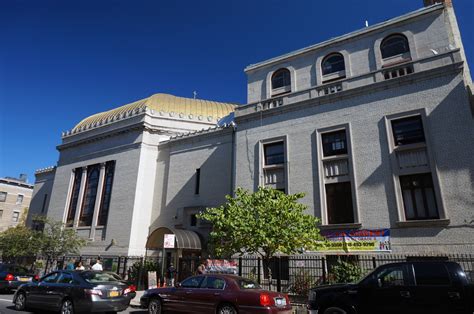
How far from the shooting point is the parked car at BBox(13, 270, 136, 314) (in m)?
10.2

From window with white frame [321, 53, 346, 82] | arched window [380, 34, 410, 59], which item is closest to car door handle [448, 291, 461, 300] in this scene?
arched window [380, 34, 410, 59]

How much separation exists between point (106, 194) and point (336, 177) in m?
22.8

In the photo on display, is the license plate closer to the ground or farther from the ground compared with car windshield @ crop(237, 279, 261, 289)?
closer to the ground

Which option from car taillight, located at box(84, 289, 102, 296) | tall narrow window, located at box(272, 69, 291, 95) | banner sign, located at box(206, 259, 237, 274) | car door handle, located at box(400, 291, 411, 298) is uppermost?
tall narrow window, located at box(272, 69, 291, 95)

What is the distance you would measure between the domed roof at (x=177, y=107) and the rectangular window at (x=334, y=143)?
17.7 meters

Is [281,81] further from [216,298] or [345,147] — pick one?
[216,298]

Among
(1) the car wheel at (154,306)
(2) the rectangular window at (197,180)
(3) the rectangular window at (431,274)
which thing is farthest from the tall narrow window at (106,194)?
(3) the rectangular window at (431,274)

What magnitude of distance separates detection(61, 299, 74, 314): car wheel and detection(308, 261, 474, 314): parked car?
25.3 ft

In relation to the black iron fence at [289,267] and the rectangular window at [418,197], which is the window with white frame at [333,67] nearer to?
the rectangular window at [418,197]

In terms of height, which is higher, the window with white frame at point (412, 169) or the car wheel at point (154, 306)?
the window with white frame at point (412, 169)

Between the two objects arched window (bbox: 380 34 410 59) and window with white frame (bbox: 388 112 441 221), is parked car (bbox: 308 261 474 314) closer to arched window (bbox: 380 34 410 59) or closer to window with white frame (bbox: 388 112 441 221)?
window with white frame (bbox: 388 112 441 221)

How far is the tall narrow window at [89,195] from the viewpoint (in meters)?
32.2

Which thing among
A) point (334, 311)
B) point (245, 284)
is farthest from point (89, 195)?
point (334, 311)

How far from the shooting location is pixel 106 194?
3150 cm
